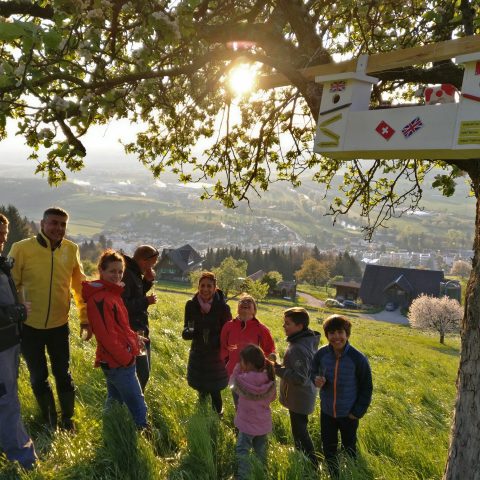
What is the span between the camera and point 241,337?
4941 millimetres

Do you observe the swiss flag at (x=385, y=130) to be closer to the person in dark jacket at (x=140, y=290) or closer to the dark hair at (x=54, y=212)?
the person in dark jacket at (x=140, y=290)

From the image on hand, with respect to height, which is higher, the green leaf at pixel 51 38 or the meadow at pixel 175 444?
the green leaf at pixel 51 38

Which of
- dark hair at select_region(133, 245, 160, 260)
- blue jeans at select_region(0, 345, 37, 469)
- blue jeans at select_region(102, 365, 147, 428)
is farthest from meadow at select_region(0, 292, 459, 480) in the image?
dark hair at select_region(133, 245, 160, 260)

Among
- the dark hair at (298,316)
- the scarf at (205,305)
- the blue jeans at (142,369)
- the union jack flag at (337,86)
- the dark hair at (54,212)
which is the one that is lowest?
the blue jeans at (142,369)

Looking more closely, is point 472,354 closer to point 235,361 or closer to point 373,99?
point 235,361

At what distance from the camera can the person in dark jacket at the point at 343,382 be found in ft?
13.8

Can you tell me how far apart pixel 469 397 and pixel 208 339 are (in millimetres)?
2784

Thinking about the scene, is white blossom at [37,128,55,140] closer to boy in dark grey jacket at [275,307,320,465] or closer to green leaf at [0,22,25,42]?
green leaf at [0,22,25,42]

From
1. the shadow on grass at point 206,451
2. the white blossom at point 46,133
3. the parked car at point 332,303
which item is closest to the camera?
the white blossom at point 46,133

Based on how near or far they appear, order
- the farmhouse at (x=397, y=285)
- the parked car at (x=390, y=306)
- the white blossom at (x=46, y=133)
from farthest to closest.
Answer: the farmhouse at (x=397, y=285)
the parked car at (x=390, y=306)
the white blossom at (x=46, y=133)

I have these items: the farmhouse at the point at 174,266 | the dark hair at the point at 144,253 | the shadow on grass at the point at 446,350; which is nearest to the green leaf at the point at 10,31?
the dark hair at the point at 144,253

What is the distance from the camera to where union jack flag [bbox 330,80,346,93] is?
3357mm

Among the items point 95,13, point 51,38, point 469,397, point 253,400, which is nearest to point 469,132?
point 469,397

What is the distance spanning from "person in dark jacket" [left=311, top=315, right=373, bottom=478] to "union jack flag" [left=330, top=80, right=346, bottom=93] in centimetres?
206
